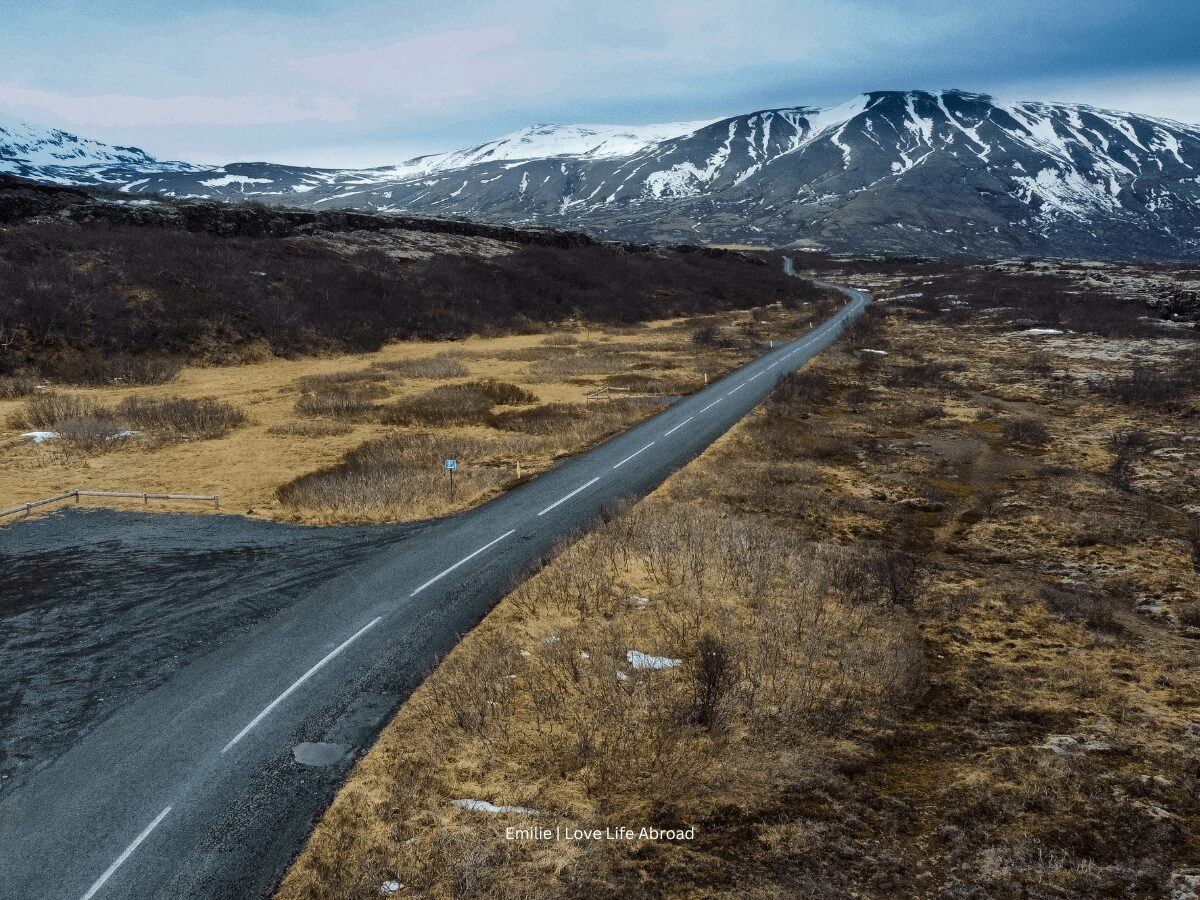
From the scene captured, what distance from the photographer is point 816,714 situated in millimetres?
10000

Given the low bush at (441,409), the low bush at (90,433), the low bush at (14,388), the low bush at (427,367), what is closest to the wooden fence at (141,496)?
the low bush at (90,433)

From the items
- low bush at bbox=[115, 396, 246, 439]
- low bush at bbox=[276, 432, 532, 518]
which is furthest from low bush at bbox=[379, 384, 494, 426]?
low bush at bbox=[115, 396, 246, 439]

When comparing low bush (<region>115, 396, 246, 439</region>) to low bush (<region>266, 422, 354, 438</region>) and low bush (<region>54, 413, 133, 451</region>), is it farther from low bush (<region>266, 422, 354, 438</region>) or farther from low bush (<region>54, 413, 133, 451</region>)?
low bush (<region>266, 422, 354, 438</region>)

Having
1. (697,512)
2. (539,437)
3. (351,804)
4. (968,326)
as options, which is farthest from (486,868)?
(968,326)

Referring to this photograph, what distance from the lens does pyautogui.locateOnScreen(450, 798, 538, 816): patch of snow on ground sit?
831 centimetres

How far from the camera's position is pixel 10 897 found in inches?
284

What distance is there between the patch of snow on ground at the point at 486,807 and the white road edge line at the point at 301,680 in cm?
358

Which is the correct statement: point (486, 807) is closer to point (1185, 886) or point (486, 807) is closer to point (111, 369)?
point (1185, 886)

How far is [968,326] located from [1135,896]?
66.5 meters

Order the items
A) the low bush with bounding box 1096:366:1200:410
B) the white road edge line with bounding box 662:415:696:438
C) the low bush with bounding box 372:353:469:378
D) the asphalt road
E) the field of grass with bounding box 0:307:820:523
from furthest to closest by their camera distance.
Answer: the low bush with bounding box 372:353:469:378 < the low bush with bounding box 1096:366:1200:410 < the white road edge line with bounding box 662:415:696:438 < the field of grass with bounding box 0:307:820:523 < the asphalt road

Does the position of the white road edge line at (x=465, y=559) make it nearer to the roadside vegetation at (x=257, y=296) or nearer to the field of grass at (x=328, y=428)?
the field of grass at (x=328, y=428)

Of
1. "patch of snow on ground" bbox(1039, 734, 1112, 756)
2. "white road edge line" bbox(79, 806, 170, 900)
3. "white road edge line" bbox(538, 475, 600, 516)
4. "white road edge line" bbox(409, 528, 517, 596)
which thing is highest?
"white road edge line" bbox(538, 475, 600, 516)

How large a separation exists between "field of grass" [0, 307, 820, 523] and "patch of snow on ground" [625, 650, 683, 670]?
9.14 meters

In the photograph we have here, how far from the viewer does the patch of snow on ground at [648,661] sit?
11.4 meters
